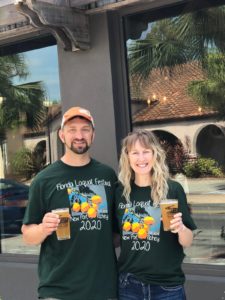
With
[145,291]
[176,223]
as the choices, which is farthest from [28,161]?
[176,223]

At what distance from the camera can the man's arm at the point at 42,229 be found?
2.22 metres

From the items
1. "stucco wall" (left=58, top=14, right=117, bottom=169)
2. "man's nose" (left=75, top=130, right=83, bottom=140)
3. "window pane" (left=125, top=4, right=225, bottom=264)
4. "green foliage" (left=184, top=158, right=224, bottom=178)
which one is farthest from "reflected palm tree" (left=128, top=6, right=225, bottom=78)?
"man's nose" (left=75, top=130, right=83, bottom=140)

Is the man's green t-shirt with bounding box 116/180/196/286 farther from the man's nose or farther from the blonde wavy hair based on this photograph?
the man's nose

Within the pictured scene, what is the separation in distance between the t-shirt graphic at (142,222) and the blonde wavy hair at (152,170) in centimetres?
5

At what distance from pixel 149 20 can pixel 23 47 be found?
1480mm

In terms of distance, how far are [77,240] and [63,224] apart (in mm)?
191

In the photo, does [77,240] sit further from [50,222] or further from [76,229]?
[50,222]

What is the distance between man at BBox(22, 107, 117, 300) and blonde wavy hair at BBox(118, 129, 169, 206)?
148 mm

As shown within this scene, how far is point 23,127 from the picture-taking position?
205 inches

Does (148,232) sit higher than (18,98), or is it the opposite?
(18,98)

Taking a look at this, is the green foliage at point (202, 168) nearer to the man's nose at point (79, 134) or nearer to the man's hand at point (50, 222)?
the man's nose at point (79, 134)

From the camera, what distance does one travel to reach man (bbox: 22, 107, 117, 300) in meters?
2.38

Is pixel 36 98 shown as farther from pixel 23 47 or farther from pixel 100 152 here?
pixel 100 152

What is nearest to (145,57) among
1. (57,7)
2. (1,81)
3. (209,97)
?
(209,97)
